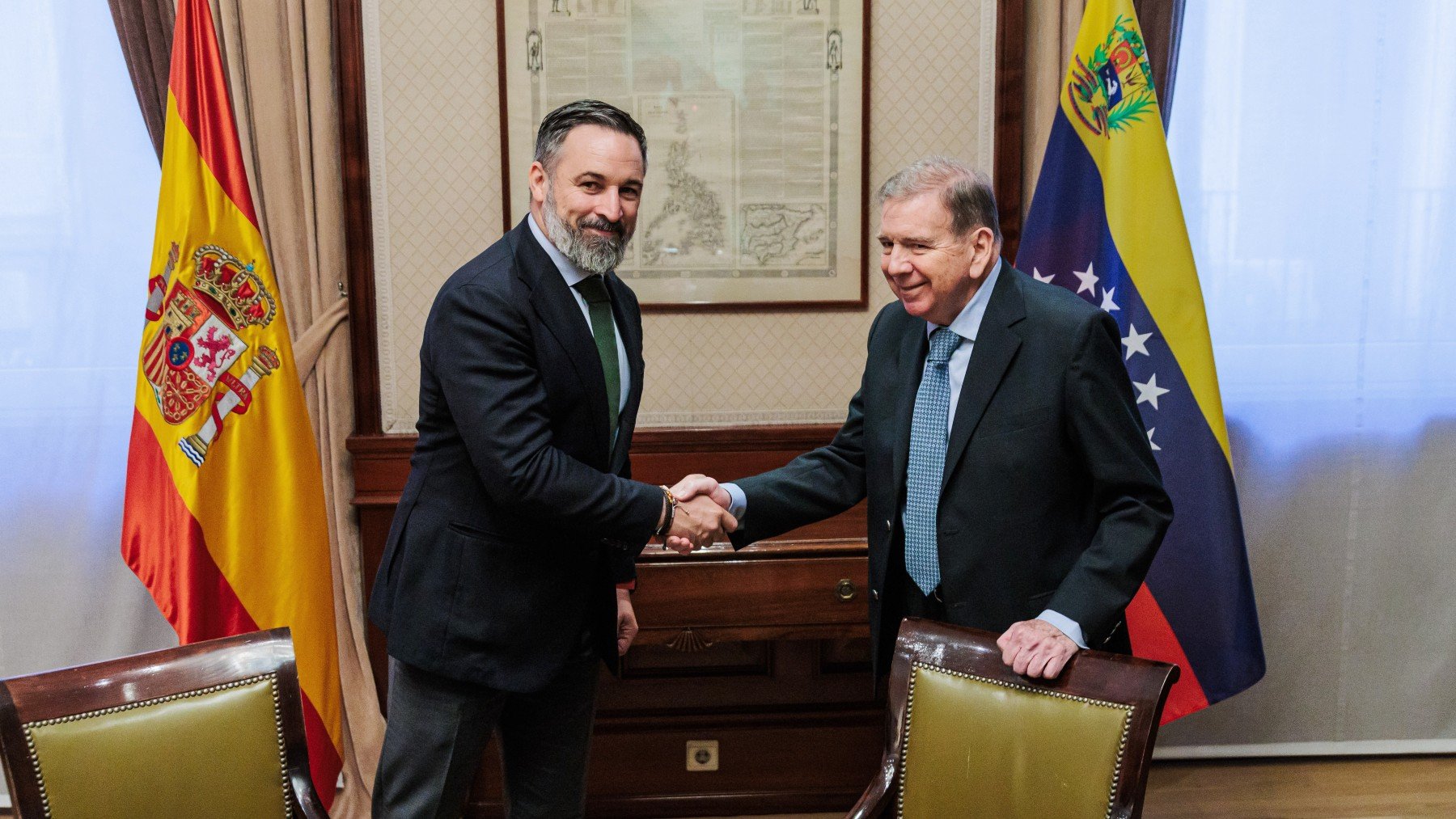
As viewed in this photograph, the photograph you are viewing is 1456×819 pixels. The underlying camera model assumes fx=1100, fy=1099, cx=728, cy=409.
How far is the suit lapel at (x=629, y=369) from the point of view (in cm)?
208

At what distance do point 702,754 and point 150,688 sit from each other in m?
1.84

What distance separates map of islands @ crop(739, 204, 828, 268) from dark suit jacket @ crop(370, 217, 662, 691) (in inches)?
49.7

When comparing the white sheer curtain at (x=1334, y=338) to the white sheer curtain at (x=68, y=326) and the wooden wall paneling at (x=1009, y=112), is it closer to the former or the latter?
the wooden wall paneling at (x=1009, y=112)

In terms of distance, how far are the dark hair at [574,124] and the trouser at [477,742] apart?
0.94 metres

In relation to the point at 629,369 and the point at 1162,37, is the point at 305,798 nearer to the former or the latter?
the point at 629,369

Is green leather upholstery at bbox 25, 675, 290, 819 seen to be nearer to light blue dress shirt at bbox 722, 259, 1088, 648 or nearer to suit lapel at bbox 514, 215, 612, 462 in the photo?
suit lapel at bbox 514, 215, 612, 462

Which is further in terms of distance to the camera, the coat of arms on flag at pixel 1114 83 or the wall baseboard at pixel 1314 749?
the wall baseboard at pixel 1314 749

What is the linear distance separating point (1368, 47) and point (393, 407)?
10.1 ft

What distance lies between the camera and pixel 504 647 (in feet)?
6.37

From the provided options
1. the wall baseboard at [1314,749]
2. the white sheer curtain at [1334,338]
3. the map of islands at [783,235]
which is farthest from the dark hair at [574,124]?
the wall baseboard at [1314,749]

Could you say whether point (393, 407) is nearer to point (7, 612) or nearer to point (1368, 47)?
point (7, 612)

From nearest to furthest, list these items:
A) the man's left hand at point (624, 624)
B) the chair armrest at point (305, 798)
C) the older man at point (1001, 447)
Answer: the chair armrest at point (305, 798) < the older man at point (1001, 447) < the man's left hand at point (624, 624)

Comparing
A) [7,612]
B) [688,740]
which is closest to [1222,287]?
[688,740]

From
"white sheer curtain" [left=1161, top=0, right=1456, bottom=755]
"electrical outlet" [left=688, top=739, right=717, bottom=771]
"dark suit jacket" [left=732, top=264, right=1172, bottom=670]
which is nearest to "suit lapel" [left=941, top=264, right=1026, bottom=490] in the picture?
"dark suit jacket" [left=732, top=264, right=1172, bottom=670]
